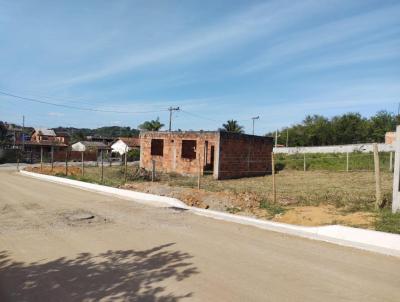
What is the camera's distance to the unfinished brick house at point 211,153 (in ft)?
86.5

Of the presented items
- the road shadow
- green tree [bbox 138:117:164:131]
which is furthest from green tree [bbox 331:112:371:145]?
the road shadow

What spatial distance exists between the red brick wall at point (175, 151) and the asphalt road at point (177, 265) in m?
17.0

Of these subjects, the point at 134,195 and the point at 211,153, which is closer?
the point at 134,195

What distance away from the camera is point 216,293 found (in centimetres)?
515

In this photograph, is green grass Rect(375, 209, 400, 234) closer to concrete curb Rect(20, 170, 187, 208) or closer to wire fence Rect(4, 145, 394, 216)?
wire fence Rect(4, 145, 394, 216)

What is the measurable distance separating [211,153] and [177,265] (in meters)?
22.7

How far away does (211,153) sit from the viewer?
95.2 ft

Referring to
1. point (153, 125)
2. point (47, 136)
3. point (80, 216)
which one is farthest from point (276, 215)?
point (47, 136)

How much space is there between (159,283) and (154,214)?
246 inches

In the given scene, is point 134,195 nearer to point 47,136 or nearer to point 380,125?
point 380,125

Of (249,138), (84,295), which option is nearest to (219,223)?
(84,295)

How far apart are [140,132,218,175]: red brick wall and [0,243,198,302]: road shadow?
19.3 metres

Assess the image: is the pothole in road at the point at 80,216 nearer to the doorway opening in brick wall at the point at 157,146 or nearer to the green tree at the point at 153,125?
the doorway opening in brick wall at the point at 157,146

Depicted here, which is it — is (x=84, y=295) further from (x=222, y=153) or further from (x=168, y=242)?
(x=222, y=153)
